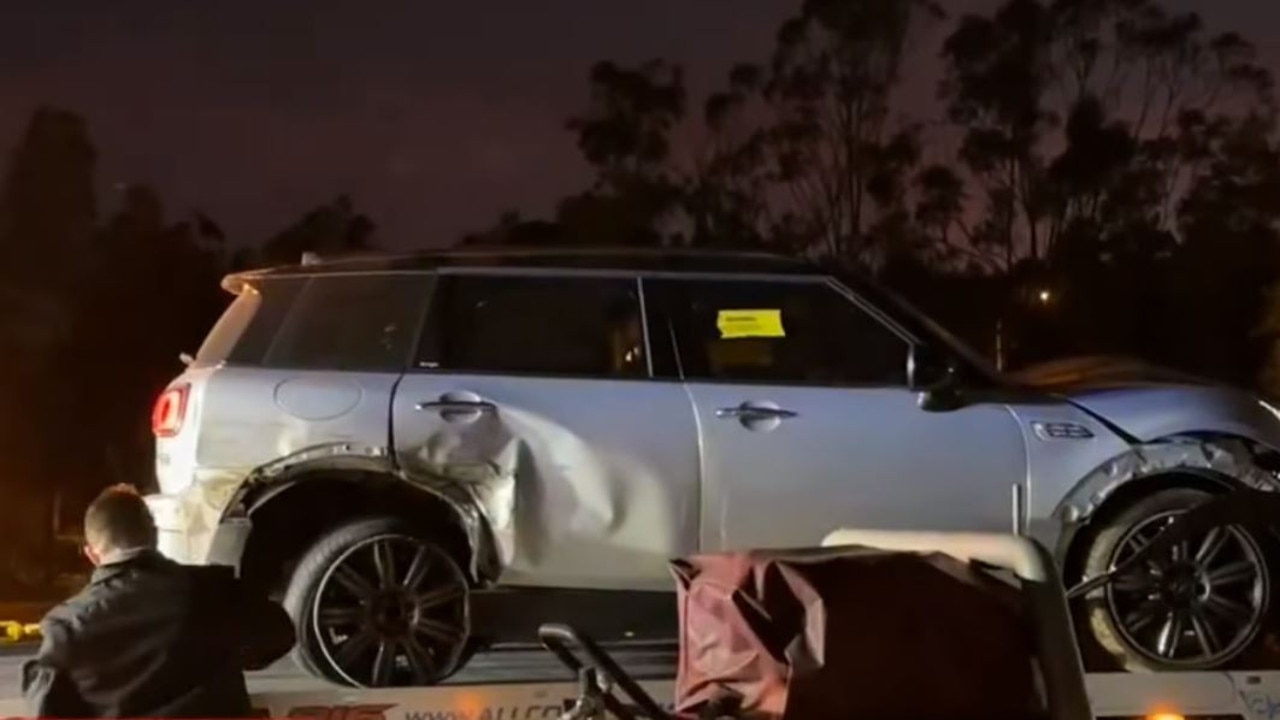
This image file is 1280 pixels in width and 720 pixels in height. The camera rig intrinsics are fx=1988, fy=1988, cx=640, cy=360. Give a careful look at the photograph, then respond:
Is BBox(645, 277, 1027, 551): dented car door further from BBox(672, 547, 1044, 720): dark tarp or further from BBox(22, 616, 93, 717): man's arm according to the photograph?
BBox(672, 547, 1044, 720): dark tarp

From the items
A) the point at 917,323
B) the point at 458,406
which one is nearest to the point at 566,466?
the point at 458,406

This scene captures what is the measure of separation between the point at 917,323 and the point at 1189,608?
54.5 inches

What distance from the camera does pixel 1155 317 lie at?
28.1m

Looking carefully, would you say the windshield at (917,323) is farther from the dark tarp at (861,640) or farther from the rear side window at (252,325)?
the dark tarp at (861,640)

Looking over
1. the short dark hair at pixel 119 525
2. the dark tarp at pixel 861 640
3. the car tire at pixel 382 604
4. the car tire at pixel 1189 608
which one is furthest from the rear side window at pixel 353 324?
the dark tarp at pixel 861 640

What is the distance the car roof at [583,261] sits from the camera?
7223 millimetres

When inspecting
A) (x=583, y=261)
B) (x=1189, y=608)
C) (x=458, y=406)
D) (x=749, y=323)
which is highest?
(x=583, y=261)

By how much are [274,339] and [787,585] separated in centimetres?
382

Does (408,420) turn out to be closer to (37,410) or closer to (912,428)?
(912,428)

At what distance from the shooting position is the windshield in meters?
7.21

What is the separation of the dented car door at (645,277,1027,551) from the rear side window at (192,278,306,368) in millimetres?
1331

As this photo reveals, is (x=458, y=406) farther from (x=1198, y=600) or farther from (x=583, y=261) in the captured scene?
(x=1198, y=600)

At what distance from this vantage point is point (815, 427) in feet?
23.0

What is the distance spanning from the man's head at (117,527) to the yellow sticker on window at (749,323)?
2.66 metres
